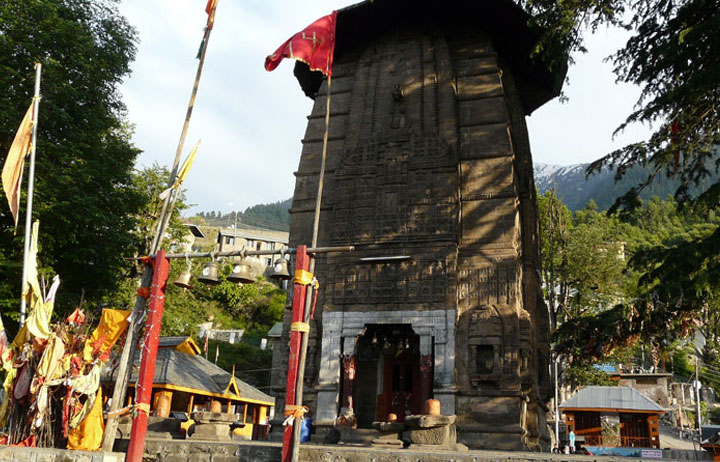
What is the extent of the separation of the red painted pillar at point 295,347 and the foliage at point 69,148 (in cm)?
1275

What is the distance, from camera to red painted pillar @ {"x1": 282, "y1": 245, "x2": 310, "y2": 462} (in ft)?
30.9

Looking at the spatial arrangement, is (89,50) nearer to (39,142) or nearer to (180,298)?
(39,142)

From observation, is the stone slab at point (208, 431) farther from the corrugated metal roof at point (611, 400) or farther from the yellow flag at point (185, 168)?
the corrugated metal roof at point (611, 400)

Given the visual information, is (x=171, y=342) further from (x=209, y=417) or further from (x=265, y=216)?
(x=265, y=216)

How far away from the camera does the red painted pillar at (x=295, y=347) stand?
942 centimetres

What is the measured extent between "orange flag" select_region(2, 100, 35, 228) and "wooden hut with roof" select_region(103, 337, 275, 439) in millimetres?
9782

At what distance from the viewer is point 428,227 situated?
17234 millimetres

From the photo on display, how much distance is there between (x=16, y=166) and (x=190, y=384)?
12.5 meters

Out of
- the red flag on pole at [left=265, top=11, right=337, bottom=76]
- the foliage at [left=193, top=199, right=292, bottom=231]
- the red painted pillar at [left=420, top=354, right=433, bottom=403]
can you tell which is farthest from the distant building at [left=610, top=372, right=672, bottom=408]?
the foliage at [left=193, top=199, right=292, bottom=231]

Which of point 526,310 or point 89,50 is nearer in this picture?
point 526,310

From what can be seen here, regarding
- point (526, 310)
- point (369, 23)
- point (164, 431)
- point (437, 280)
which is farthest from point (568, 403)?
point (164, 431)

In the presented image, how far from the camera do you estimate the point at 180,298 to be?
105 ft

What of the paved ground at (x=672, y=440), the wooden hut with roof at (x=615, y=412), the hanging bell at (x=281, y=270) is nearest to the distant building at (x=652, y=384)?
the paved ground at (x=672, y=440)

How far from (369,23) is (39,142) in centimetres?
1200
